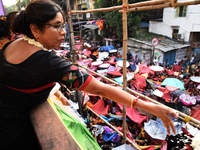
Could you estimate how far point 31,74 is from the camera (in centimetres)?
97

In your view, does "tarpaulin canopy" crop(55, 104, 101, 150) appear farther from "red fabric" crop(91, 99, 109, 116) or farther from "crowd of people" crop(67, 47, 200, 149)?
"red fabric" crop(91, 99, 109, 116)

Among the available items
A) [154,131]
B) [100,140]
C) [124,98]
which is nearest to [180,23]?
[154,131]

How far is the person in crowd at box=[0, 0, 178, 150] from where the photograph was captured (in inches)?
38.1

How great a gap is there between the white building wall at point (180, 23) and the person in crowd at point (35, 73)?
1694cm

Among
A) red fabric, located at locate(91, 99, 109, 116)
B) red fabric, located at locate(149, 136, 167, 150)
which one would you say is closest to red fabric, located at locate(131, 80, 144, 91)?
red fabric, located at locate(91, 99, 109, 116)

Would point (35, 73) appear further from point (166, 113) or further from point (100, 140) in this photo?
point (100, 140)

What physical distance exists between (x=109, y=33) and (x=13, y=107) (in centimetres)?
1951

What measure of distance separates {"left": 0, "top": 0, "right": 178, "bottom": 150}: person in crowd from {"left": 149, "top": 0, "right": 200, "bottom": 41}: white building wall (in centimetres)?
1694

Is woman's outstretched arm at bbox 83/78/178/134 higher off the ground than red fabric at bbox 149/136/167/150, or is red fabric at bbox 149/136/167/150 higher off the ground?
woman's outstretched arm at bbox 83/78/178/134

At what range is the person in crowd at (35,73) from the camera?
968 millimetres

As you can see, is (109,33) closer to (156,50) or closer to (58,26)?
(156,50)

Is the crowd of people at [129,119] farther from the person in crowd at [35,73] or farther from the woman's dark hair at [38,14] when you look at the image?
the woman's dark hair at [38,14]

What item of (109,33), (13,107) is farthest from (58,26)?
(109,33)

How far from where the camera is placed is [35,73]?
0.97 metres
